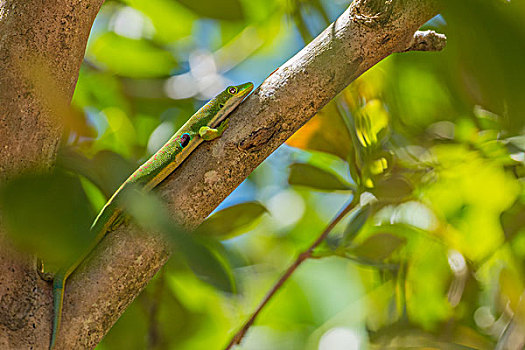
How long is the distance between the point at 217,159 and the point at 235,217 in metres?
0.50

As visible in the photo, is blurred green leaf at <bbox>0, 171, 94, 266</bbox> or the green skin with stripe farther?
the green skin with stripe

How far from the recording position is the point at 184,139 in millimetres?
1356

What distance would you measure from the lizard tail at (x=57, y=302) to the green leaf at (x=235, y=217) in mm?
503

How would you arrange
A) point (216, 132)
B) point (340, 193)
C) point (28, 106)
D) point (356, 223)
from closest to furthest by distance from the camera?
point (28, 106)
point (216, 132)
point (356, 223)
point (340, 193)

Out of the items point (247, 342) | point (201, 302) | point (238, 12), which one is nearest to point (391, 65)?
point (238, 12)

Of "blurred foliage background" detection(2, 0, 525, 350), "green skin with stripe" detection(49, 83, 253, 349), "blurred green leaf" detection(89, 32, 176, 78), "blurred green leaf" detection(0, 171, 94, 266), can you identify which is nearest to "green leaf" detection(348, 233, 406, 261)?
"blurred foliage background" detection(2, 0, 525, 350)

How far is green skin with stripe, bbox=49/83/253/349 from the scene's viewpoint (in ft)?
2.91

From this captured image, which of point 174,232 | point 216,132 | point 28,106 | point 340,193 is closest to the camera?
point 174,232

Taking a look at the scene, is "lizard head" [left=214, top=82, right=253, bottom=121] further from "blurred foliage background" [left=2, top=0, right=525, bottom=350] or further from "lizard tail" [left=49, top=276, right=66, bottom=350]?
"lizard tail" [left=49, top=276, right=66, bottom=350]

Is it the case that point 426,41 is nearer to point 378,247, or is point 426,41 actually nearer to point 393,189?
point 393,189

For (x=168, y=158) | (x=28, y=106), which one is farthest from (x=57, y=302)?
(x=168, y=158)

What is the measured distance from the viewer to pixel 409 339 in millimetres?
997

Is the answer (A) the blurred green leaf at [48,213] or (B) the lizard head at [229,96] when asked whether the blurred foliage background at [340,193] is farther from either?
(A) the blurred green leaf at [48,213]

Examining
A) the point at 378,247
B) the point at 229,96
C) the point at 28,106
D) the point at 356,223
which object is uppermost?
the point at 28,106
